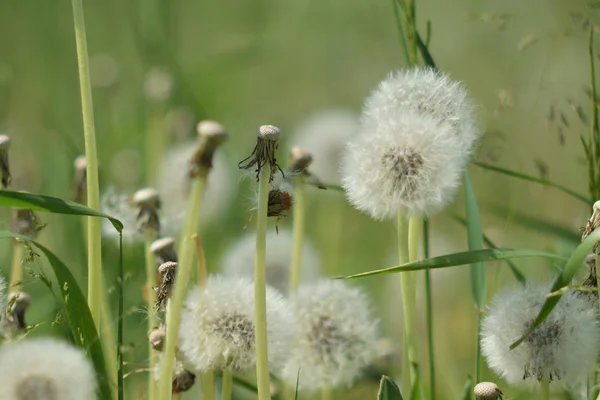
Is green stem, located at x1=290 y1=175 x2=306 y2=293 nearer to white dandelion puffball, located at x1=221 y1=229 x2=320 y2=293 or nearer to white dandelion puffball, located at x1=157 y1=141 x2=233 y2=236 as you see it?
white dandelion puffball, located at x1=221 y1=229 x2=320 y2=293

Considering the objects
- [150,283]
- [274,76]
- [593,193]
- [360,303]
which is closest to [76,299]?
[150,283]

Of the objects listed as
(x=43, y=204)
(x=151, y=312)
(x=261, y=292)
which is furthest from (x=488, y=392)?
(x=43, y=204)

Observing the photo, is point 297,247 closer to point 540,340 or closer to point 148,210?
point 148,210

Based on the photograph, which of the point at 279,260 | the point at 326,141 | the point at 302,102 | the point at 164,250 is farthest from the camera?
the point at 302,102

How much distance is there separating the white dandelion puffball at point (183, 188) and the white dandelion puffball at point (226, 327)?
0.94m

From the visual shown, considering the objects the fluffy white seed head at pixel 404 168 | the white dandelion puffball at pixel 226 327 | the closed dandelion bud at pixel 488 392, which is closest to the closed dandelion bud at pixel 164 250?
the white dandelion puffball at pixel 226 327

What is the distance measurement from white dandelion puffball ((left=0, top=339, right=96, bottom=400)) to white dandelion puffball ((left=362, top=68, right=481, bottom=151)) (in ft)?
2.10

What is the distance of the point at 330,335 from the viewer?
2.00 meters

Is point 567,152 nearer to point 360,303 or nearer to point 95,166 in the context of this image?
point 360,303

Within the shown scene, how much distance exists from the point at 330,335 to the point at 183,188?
0.99 metres

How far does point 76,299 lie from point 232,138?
2993 millimetres

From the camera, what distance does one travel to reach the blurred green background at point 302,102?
8.93ft

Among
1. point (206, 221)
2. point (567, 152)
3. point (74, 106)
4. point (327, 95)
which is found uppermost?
point (327, 95)

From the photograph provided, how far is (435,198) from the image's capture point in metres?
1.55
